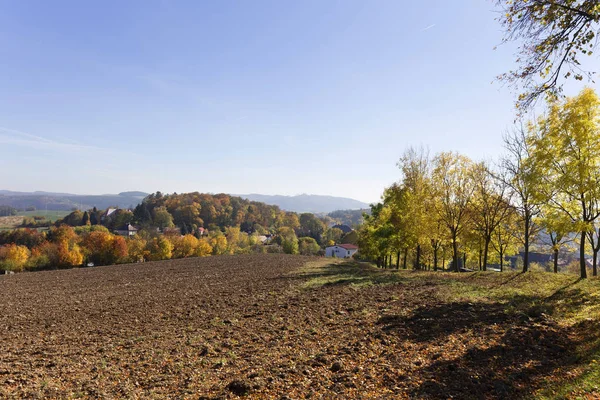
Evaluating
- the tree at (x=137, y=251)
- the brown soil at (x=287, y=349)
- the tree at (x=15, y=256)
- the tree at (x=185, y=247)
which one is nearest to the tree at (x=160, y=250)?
the tree at (x=137, y=251)

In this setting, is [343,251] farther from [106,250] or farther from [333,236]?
Result: [106,250]

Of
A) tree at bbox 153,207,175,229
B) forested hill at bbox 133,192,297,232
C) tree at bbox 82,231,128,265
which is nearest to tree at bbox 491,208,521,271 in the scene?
tree at bbox 82,231,128,265

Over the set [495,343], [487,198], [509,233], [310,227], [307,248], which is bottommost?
[307,248]

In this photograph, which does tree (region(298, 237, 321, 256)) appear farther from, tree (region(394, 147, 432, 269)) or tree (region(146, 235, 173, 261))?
tree (region(394, 147, 432, 269))

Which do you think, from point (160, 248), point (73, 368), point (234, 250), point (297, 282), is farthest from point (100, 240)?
point (73, 368)

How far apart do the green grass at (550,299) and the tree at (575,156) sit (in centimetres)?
317

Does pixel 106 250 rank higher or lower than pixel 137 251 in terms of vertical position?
higher

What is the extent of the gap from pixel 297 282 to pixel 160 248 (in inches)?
Result: 2583

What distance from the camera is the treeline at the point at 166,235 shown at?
240 feet

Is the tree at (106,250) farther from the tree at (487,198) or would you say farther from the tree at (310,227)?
the tree at (310,227)

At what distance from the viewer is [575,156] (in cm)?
1627

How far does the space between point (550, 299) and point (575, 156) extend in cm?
782

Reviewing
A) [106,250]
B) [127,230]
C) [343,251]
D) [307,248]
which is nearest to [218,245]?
[307,248]

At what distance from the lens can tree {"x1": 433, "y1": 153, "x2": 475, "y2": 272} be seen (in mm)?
27781
